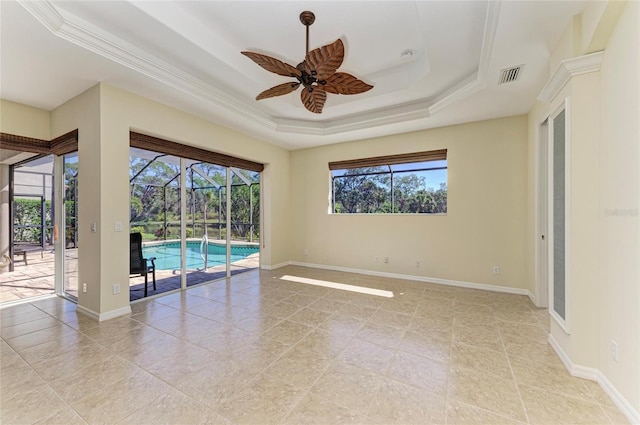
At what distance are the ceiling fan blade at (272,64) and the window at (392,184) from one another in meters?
3.23

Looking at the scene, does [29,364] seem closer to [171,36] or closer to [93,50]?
[93,50]

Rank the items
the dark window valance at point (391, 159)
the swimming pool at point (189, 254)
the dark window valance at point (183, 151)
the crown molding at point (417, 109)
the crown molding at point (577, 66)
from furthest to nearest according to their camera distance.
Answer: the dark window valance at point (391, 159)
the swimming pool at point (189, 254)
the dark window valance at point (183, 151)
the crown molding at point (417, 109)
the crown molding at point (577, 66)

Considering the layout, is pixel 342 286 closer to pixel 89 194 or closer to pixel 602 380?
pixel 602 380

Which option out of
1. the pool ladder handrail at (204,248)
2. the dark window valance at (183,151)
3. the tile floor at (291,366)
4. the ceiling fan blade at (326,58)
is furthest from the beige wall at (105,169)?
the ceiling fan blade at (326,58)

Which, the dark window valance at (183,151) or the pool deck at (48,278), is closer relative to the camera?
the dark window valance at (183,151)

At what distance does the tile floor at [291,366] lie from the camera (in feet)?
5.63

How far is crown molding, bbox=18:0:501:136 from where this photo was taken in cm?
223

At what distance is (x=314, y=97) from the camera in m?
2.82

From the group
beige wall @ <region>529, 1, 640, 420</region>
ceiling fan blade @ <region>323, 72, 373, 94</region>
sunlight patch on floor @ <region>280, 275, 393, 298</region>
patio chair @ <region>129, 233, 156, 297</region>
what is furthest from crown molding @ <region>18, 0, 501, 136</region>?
sunlight patch on floor @ <region>280, 275, 393, 298</region>

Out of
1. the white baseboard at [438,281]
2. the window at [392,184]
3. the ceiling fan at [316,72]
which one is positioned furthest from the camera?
the window at [392,184]

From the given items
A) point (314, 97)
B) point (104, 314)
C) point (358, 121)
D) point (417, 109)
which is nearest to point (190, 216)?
point (104, 314)

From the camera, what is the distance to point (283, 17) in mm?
2516

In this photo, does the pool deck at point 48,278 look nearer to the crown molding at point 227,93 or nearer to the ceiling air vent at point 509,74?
the crown molding at point 227,93

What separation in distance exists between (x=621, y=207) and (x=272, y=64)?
2.80 m
